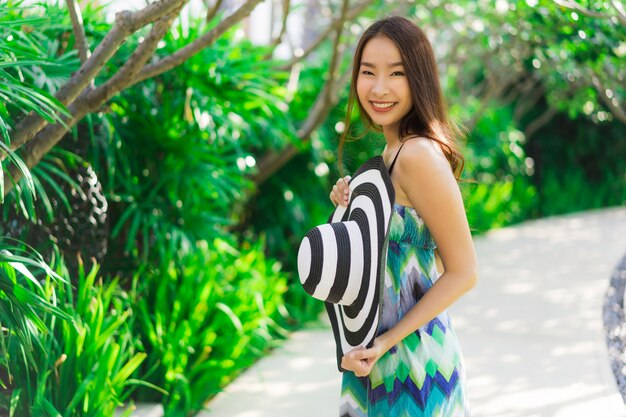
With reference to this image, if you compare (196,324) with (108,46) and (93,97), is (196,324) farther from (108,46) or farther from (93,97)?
(108,46)

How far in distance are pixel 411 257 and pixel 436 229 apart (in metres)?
0.15

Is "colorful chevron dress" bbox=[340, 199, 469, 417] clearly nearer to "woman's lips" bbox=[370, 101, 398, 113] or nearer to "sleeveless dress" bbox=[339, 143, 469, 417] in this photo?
"sleeveless dress" bbox=[339, 143, 469, 417]

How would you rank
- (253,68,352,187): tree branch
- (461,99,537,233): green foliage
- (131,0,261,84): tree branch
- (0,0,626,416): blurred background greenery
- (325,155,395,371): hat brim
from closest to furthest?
(325,155,395,371): hat brim → (0,0,626,416): blurred background greenery → (131,0,261,84): tree branch → (253,68,352,187): tree branch → (461,99,537,233): green foliage

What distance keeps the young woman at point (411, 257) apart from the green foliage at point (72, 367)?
4.13 ft

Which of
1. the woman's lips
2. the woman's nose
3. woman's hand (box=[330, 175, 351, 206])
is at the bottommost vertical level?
woman's hand (box=[330, 175, 351, 206])

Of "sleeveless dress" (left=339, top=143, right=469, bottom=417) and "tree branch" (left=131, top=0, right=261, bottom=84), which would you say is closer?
"sleeveless dress" (left=339, top=143, right=469, bottom=417)

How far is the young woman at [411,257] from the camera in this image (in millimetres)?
1800

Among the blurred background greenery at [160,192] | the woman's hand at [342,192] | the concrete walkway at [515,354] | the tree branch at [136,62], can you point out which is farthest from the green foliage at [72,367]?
the woman's hand at [342,192]

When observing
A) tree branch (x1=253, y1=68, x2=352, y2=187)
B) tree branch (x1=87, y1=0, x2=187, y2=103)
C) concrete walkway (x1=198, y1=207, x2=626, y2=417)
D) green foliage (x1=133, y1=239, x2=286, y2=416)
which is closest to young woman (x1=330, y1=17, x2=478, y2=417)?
tree branch (x1=87, y1=0, x2=187, y2=103)

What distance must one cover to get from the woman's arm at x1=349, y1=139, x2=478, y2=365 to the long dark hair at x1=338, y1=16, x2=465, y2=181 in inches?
4.1

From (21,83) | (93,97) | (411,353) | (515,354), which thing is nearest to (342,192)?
(411,353)

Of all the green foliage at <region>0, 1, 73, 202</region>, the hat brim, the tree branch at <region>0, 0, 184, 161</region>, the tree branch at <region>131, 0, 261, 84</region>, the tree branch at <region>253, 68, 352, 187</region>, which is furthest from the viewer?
the tree branch at <region>253, 68, 352, 187</region>

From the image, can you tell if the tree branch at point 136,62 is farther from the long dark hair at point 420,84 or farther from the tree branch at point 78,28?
the long dark hair at point 420,84

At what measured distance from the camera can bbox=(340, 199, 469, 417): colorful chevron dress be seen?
187 cm
